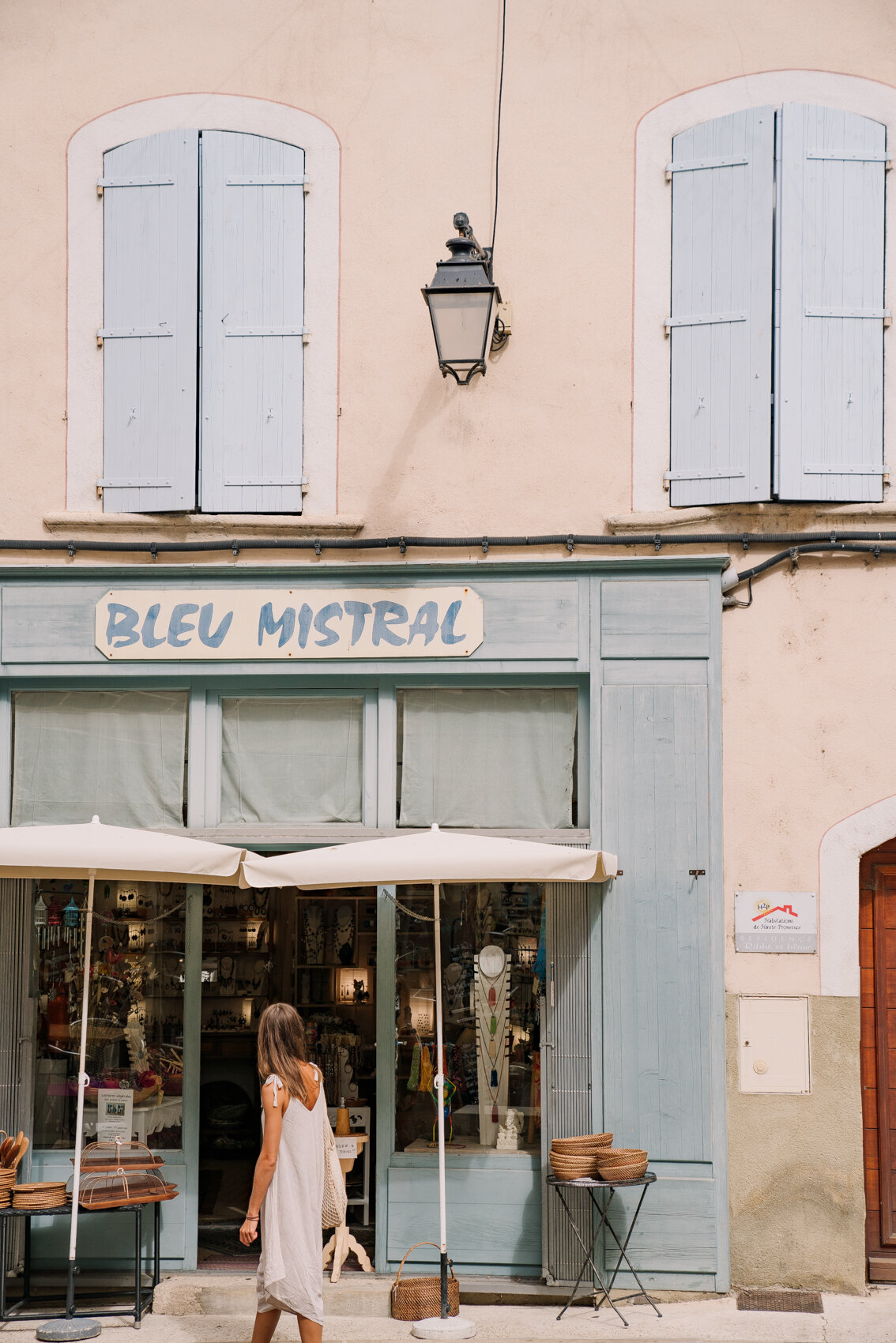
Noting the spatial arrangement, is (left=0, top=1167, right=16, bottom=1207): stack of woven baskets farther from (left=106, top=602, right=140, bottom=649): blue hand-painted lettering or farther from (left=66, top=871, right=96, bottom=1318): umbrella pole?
(left=106, top=602, right=140, bottom=649): blue hand-painted lettering

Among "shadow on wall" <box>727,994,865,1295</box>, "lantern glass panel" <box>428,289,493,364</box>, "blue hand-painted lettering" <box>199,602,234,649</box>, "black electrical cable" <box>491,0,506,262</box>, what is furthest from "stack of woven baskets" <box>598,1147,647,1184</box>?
"black electrical cable" <box>491,0,506,262</box>

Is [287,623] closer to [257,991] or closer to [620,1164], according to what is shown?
[620,1164]

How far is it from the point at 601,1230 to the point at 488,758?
8.98 ft

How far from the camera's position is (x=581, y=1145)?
704cm

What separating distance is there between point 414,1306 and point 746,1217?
6.31ft

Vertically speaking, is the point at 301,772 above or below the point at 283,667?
below

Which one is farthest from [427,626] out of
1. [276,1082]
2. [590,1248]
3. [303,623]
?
[590,1248]

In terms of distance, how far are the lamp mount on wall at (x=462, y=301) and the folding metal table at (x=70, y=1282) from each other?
16.5ft

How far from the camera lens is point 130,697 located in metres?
8.09

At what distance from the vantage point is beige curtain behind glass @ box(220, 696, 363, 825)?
7.97m

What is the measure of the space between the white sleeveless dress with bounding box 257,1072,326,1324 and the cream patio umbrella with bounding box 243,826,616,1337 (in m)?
1.04

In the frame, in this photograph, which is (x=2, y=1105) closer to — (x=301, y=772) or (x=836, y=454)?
(x=301, y=772)

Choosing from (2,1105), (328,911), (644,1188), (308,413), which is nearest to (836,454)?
(308,413)

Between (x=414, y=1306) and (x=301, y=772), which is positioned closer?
(x=414, y=1306)
